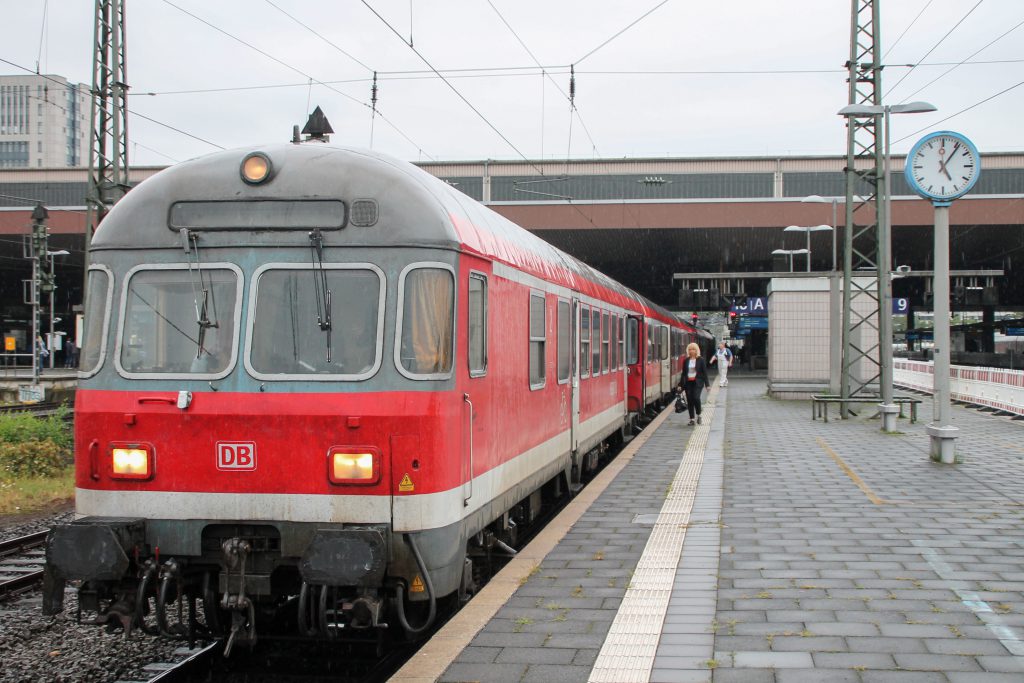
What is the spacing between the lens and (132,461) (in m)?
6.04

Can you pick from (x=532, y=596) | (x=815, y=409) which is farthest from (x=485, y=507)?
(x=815, y=409)

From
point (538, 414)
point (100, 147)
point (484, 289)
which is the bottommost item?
point (538, 414)

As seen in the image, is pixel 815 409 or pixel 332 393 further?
pixel 815 409

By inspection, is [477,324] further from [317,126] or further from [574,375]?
[574,375]

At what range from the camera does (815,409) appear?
2208 cm

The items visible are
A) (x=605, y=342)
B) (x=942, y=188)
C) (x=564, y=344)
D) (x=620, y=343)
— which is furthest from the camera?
(x=620, y=343)

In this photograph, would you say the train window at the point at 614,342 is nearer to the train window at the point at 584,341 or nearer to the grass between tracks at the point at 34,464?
the train window at the point at 584,341

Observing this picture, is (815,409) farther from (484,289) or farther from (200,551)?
(200,551)

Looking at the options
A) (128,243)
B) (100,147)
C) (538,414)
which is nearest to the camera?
(128,243)

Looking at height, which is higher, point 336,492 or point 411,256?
point 411,256

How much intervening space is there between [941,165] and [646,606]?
371 inches

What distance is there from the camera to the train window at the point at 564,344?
1041 centimetres

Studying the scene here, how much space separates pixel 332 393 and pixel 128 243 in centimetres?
160

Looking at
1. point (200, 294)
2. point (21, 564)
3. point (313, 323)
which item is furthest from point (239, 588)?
point (21, 564)
